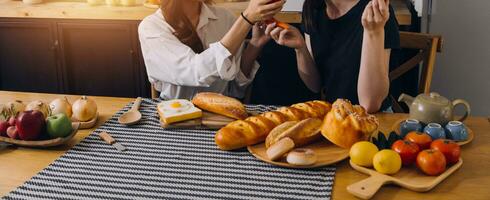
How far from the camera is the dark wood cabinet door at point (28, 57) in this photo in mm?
3062

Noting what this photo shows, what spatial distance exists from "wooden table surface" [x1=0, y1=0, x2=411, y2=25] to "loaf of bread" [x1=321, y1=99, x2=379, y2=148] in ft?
4.66

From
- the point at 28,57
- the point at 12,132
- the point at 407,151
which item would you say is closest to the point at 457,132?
the point at 407,151

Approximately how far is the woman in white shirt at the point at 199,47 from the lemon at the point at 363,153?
57cm

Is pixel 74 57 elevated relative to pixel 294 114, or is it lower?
lower

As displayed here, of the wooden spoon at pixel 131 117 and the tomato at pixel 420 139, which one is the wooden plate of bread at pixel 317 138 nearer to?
the tomato at pixel 420 139

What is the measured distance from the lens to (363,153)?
1174 millimetres

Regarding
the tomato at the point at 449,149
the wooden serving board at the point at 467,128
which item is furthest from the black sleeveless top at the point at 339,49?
the tomato at the point at 449,149

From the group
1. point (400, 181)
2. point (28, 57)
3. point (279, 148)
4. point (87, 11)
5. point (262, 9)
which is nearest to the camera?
point (400, 181)

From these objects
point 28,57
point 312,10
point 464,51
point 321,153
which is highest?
point 312,10

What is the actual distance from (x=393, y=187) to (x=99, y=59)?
2260 mm

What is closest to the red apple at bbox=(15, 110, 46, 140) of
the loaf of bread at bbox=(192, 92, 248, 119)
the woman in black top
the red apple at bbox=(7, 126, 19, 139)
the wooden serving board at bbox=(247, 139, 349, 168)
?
the red apple at bbox=(7, 126, 19, 139)

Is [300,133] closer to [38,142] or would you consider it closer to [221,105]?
[221,105]

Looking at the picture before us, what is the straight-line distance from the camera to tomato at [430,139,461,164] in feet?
3.84

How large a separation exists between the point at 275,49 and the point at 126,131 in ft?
3.60
